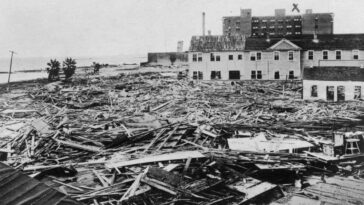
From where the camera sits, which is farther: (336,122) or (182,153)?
(336,122)

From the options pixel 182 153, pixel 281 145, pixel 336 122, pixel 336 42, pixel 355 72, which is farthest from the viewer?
pixel 336 42

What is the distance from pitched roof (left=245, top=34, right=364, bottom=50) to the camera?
44031 mm

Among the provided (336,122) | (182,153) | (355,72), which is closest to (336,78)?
(355,72)

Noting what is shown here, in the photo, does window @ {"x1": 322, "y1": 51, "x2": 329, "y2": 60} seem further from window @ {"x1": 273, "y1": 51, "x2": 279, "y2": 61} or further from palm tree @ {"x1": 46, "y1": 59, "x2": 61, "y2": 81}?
palm tree @ {"x1": 46, "y1": 59, "x2": 61, "y2": 81}

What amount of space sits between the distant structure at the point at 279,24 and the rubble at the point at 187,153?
168 ft

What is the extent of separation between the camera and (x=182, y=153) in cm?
1195

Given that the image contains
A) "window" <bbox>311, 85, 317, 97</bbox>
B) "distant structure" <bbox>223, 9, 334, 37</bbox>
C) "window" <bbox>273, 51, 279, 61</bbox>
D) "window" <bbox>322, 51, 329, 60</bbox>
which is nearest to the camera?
"window" <bbox>311, 85, 317, 97</bbox>

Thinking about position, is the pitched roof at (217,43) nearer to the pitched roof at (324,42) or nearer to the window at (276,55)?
the pitched roof at (324,42)

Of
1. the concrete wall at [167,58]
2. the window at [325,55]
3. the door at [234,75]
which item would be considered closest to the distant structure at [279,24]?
the concrete wall at [167,58]

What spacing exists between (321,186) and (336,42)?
40.0m

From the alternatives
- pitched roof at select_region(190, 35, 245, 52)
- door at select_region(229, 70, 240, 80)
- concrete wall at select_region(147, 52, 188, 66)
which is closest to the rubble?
door at select_region(229, 70, 240, 80)

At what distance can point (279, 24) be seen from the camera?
76.3 m

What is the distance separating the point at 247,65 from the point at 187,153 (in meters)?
37.3

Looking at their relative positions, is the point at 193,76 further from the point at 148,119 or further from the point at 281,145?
the point at 281,145
